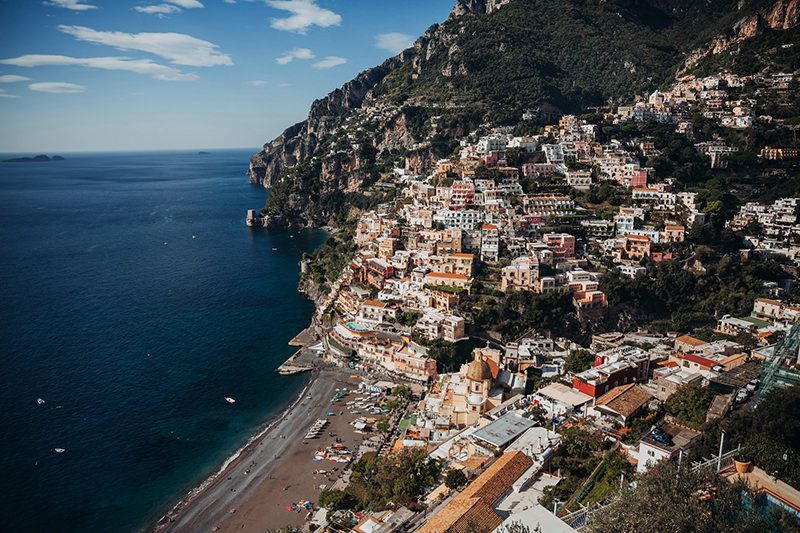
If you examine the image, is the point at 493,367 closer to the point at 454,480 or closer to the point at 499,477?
the point at 454,480

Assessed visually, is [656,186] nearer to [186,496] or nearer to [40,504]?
[186,496]

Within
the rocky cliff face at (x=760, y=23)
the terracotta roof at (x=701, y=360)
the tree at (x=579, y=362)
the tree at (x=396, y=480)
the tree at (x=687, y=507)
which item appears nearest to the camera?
the tree at (x=687, y=507)

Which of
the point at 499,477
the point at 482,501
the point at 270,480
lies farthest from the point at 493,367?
the point at 270,480

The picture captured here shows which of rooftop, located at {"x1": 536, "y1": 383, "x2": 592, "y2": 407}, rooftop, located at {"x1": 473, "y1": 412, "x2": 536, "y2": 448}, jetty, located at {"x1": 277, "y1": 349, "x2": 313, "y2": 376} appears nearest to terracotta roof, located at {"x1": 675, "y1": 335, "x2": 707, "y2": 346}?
rooftop, located at {"x1": 536, "y1": 383, "x2": 592, "y2": 407}

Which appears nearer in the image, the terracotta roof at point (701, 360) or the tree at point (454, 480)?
the tree at point (454, 480)

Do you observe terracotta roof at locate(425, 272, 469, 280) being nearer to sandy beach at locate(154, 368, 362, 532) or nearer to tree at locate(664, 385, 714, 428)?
sandy beach at locate(154, 368, 362, 532)

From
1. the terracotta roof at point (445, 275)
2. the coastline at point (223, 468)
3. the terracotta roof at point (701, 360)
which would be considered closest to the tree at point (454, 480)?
the coastline at point (223, 468)

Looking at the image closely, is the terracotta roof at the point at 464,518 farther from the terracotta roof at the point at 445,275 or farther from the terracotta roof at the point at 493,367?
the terracotta roof at the point at 445,275
